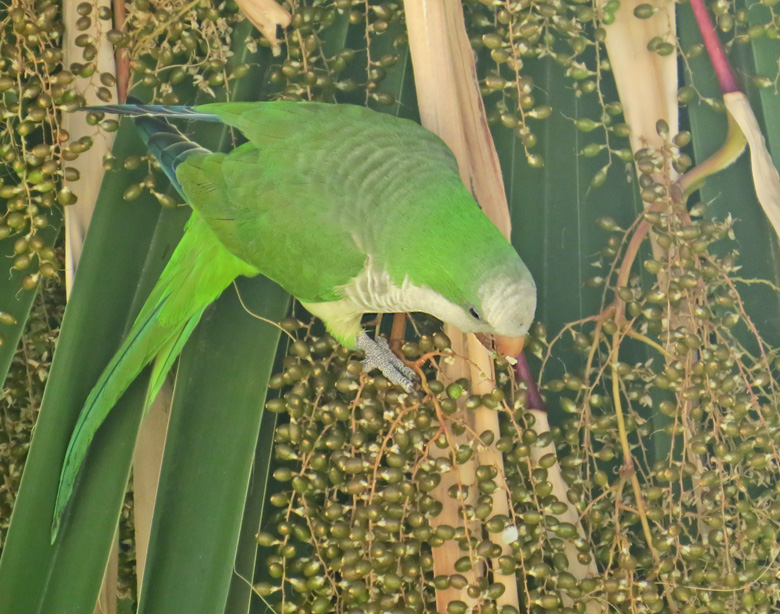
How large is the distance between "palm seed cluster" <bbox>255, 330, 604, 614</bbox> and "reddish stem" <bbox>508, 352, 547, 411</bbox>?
1.8 inches

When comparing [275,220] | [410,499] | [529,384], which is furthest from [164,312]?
[529,384]

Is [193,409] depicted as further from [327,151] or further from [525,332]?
→ [525,332]

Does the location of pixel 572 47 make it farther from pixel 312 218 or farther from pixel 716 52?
pixel 312 218

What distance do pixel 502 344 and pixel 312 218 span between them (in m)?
0.54

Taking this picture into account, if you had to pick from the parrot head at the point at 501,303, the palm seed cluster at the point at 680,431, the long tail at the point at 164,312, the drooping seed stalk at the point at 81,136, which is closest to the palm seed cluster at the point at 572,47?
the palm seed cluster at the point at 680,431

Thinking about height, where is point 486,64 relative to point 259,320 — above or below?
above

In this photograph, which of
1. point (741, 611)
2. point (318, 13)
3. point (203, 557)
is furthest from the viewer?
point (318, 13)

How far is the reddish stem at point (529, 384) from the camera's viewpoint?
5.73ft

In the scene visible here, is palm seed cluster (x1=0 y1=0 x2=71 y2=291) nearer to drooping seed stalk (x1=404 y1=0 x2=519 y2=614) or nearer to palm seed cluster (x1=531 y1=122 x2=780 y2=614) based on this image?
drooping seed stalk (x1=404 y1=0 x2=519 y2=614)

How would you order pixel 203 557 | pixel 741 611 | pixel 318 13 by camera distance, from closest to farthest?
pixel 741 611 → pixel 203 557 → pixel 318 13

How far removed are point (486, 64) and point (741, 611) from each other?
58.2 inches

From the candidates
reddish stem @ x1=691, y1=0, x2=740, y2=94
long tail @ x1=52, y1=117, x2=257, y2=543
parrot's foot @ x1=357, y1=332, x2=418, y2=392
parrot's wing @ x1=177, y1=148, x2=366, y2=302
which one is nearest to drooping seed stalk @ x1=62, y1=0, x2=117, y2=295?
long tail @ x1=52, y1=117, x2=257, y2=543

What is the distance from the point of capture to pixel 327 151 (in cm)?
172

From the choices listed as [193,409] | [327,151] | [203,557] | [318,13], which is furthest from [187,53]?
[203,557]
